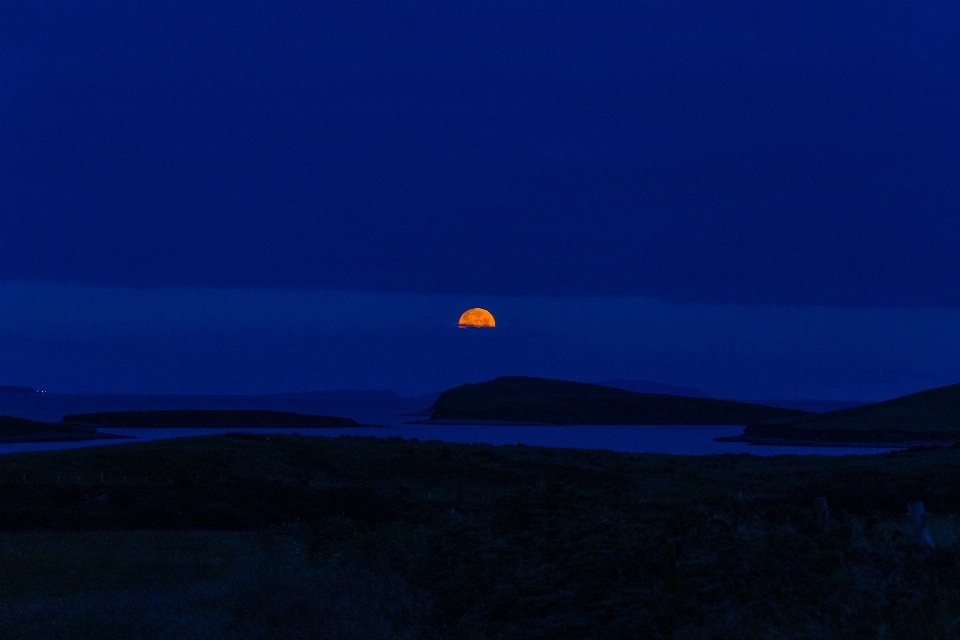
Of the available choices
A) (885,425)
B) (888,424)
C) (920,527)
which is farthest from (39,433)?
(920,527)

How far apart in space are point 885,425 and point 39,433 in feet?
473

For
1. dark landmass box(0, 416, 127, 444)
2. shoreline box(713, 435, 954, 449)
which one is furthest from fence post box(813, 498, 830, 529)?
dark landmass box(0, 416, 127, 444)

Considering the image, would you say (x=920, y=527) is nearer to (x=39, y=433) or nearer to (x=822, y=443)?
(x=822, y=443)

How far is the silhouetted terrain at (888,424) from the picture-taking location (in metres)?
152

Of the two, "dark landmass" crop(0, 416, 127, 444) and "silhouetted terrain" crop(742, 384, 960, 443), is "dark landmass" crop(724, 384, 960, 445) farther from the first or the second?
"dark landmass" crop(0, 416, 127, 444)

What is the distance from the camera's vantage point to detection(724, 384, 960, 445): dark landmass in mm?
151500

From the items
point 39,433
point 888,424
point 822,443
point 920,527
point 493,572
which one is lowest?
point 493,572

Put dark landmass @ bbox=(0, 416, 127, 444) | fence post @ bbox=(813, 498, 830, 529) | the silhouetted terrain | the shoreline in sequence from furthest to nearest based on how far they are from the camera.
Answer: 1. dark landmass @ bbox=(0, 416, 127, 444)
2. the silhouetted terrain
3. the shoreline
4. fence post @ bbox=(813, 498, 830, 529)

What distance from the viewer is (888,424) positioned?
163m

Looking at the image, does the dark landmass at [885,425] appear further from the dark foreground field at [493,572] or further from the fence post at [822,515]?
the fence post at [822,515]

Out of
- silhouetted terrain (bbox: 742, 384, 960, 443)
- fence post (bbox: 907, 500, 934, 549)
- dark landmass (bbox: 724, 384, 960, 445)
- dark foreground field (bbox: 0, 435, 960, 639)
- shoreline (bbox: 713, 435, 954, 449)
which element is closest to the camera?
dark foreground field (bbox: 0, 435, 960, 639)

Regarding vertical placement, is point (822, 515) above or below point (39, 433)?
below

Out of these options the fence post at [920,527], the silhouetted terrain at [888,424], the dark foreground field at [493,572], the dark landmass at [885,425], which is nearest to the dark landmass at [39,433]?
A: the dark landmass at [885,425]

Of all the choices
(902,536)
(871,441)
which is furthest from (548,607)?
(871,441)
